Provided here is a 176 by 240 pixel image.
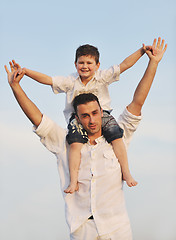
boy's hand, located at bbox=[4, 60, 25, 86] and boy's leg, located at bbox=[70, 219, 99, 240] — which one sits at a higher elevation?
boy's hand, located at bbox=[4, 60, 25, 86]

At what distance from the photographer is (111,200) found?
12.5 feet

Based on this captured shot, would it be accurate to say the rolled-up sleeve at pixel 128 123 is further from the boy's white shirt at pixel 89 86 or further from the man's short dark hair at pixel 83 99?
the boy's white shirt at pixel 89 86

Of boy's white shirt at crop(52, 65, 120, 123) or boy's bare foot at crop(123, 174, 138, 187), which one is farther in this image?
boy's white shirt at crop(52, 65, 120, 123)

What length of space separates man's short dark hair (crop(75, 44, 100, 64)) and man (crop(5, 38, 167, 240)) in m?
0.81

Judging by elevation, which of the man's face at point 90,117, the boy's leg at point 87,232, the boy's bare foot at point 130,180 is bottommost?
the boy's leg at point 87,232

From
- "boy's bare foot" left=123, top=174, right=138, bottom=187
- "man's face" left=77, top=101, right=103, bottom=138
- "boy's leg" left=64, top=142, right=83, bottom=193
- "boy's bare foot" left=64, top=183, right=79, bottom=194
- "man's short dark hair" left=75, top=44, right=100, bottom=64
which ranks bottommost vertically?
"boy's bare foot" left=123, top=174, right=138, bottom=187

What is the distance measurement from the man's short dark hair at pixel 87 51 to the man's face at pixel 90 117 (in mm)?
945

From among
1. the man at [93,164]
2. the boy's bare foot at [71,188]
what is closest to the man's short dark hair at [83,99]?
the man at [93,164]

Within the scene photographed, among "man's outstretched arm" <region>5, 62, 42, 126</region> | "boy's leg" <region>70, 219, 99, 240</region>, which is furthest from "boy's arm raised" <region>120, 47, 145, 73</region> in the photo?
"boy's leg" <region>70, 219, 99, 240</region>

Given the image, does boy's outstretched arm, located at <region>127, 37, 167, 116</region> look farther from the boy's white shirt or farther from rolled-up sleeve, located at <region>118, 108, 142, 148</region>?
the boy's white shirt

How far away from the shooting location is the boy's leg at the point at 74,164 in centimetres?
381

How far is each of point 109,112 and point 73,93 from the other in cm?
58

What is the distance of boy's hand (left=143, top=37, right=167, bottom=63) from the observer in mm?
4086

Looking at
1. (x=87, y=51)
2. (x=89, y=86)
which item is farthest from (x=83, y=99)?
(x=87, y=51)
